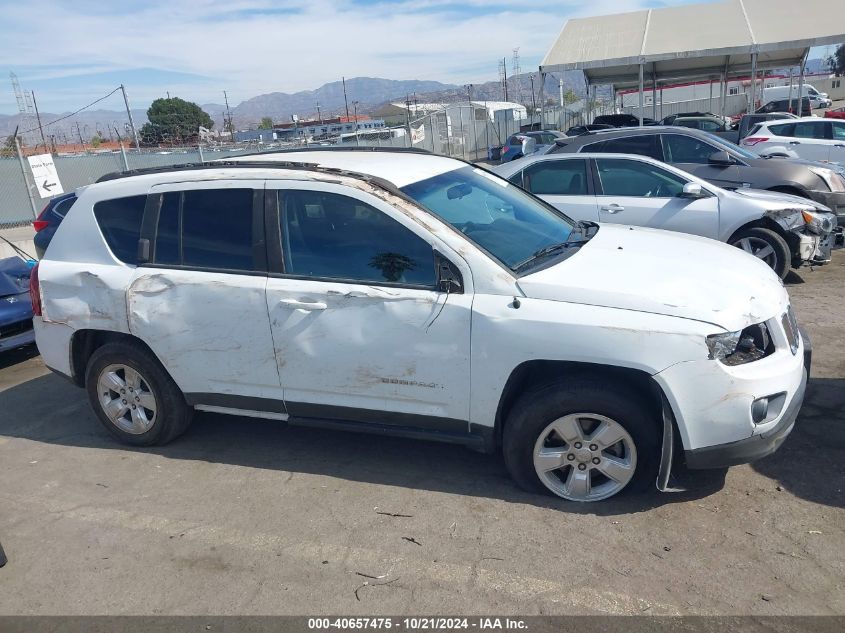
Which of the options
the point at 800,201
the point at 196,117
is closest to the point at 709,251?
the point at 800,201

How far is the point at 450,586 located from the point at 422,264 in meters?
1.63

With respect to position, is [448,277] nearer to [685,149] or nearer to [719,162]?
[719,162]

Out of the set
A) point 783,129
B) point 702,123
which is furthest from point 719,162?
point 702,123

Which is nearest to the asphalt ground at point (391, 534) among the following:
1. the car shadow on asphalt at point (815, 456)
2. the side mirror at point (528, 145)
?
the car shadow on asphalt at point (815, 456)

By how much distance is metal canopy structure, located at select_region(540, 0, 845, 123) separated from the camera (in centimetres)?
2277

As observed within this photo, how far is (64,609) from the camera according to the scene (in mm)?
3238

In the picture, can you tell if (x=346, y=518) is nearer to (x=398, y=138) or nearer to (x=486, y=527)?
(x=486, y=527)

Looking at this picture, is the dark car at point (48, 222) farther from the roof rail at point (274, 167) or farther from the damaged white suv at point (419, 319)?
the roof rail at point (274, 167)

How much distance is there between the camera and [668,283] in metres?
3.58

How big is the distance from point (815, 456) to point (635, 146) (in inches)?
235

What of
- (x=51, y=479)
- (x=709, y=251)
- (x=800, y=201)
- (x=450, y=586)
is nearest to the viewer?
(x=450, y=586)

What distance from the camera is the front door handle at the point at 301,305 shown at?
393 cm

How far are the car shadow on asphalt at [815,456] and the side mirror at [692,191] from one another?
3.22 m

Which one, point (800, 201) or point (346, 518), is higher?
point (800, 201)
